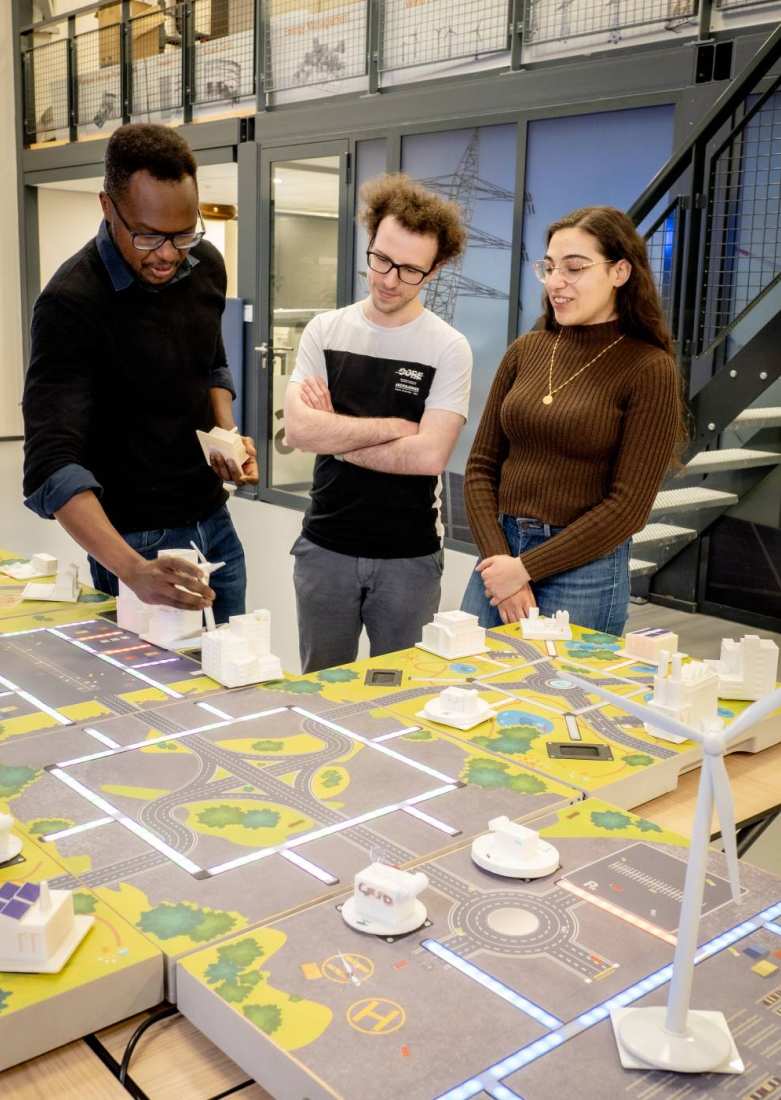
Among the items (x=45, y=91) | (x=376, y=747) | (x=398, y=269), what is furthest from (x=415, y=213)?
(x=45, y=91)

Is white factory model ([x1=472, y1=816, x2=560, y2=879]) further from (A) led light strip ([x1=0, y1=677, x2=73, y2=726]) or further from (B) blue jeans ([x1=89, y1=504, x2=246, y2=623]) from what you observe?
(B) blue jeans ([x1=89, y1=504, x2=246, y2=623])

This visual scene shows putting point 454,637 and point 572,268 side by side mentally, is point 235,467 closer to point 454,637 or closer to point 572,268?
point 454,637

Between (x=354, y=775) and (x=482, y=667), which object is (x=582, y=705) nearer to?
(x=482, y=667)

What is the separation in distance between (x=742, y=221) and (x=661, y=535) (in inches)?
53.2

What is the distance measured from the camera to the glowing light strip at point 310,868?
3.88 ft

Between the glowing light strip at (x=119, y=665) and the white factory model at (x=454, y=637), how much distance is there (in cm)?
49

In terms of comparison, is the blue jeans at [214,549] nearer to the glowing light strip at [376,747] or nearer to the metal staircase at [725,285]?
the glowing light strip at [376,747]

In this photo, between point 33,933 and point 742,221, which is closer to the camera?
point 33,933

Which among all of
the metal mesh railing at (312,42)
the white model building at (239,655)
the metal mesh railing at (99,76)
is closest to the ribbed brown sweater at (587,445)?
the white model building at (239,655)

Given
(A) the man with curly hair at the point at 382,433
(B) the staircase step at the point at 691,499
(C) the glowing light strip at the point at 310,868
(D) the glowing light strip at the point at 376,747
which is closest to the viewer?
(C) the glowing light strip at the point at 310,868

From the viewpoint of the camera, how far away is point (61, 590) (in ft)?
7.56

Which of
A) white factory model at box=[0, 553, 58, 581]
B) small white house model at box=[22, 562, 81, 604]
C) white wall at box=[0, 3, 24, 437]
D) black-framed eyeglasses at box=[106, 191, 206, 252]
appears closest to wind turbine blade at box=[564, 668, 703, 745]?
black-framed eyeglasses at box=[106, 191, 206, 252]

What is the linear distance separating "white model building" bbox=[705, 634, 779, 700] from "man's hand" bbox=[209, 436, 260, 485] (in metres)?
0.99

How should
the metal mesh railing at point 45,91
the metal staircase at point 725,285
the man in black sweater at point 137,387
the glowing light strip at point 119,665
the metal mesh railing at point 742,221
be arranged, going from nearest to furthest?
the glowing light strip at point 119,665 → the man in black sweater at point 137,387 → the metal staircase at point 725,285 → the metal mesh railing at point 742,221 → the metal mesh railing at point 45,91
